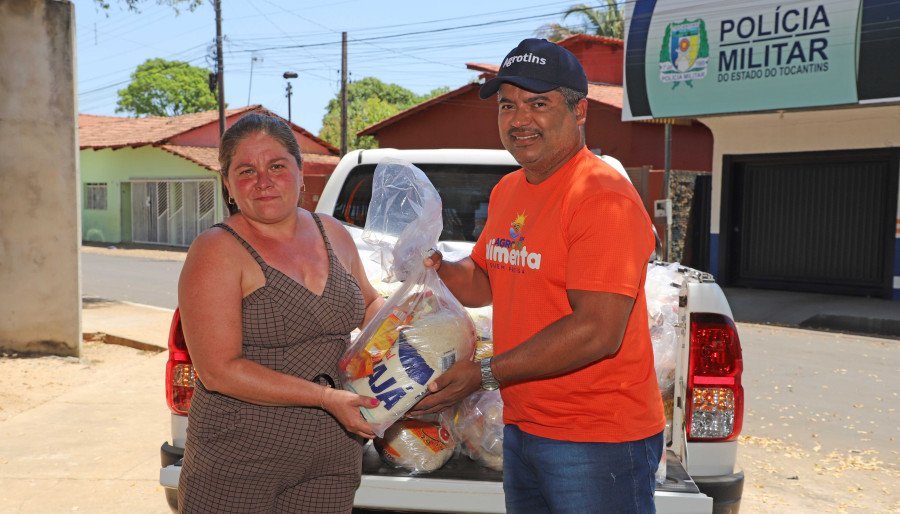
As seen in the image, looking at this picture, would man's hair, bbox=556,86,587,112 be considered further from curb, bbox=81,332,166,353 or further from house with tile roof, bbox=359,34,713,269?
curb, bbox=81,332,166,353

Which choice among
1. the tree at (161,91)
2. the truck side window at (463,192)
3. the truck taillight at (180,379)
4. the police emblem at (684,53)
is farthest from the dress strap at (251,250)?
the tree at (161,91)

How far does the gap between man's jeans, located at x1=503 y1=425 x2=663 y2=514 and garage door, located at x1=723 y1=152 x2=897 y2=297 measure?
43.2 feet

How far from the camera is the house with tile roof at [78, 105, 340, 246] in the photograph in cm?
2916

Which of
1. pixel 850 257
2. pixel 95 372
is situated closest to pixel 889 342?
pixel 850 257

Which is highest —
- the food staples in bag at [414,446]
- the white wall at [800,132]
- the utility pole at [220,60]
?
the utility pole at [220,60]

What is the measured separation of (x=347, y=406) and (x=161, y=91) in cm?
7301

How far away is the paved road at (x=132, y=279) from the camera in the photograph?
44.9 ft

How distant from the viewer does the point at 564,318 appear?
2012mm

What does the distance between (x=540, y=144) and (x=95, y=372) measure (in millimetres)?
6350

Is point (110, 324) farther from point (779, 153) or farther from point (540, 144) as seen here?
point (779, 153)

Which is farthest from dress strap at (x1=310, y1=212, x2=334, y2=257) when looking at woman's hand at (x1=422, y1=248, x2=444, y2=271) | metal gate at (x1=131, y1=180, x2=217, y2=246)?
metal gate at (x1=131, y1=180, x2=217, y2=246)

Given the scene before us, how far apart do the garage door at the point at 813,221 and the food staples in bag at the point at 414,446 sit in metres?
12.8

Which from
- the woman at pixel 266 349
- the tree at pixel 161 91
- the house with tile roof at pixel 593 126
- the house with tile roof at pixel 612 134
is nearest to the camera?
the woman at pixel 266 349

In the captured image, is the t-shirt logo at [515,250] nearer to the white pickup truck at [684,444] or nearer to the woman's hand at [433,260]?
the woman's hand at [433,260]
